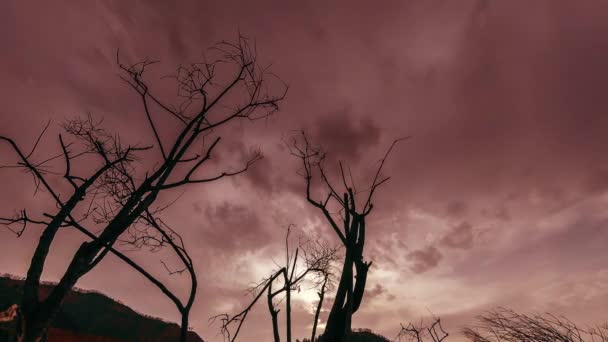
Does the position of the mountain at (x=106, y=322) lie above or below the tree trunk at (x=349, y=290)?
above

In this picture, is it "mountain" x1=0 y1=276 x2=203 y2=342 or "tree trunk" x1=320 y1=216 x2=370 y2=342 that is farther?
"mountain" x1=0 y1=276 x2=203 y2=342

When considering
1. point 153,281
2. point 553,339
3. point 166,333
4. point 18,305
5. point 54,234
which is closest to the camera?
point 18,305

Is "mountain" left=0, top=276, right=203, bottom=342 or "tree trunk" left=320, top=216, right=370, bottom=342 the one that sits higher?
"mountain" left=0, top=276, right=203, bottom=342

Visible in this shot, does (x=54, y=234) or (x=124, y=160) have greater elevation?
(x=124, y=160)

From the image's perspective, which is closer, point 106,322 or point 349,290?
point 349,290

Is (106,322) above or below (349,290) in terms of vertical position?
above

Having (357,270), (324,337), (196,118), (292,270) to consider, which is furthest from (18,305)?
(292,270)

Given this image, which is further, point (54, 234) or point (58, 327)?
point (58, 327)

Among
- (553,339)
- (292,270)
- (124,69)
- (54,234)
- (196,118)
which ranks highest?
(124,69)

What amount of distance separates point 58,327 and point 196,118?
50.2 meters

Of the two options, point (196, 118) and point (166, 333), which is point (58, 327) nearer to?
point (166, 333)

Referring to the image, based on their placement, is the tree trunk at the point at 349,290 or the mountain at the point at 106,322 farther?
the mountain at the point at 106,322

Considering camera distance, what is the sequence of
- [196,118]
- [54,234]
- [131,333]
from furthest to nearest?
[131,333] < [196,118] < [54,234]

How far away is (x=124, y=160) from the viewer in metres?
5.93
